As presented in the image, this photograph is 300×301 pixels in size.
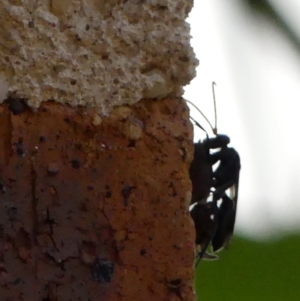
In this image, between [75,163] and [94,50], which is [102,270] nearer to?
[75,163]

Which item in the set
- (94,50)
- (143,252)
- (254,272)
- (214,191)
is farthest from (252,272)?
(94,50)

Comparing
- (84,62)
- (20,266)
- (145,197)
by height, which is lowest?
(20,266)

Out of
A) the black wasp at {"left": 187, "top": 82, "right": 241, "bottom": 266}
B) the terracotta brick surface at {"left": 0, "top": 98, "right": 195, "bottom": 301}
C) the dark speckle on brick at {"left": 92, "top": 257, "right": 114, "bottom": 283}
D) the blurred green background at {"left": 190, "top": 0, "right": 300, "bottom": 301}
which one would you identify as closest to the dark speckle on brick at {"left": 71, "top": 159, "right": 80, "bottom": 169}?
the terracotta brick surface at {"left": 0, "top": 98, "right": 195, "bottom": 301}

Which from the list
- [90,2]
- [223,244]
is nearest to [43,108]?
[90,2]

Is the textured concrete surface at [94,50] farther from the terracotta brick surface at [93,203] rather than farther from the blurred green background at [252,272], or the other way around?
the blurred green background at [252,272]

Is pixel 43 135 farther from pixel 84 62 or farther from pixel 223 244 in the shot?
pixel 223 244

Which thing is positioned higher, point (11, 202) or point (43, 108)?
point (43, 108)
